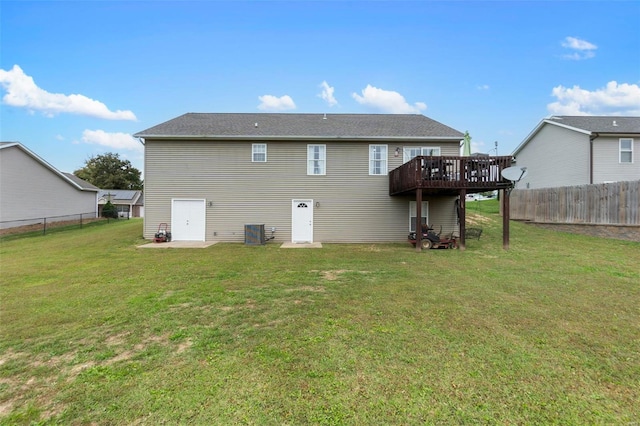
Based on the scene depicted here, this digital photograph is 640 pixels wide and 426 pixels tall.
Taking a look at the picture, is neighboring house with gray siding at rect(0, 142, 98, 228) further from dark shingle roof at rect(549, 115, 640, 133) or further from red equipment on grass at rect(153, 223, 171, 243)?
dark shingle roof at rect(549, 115, 640, 133)

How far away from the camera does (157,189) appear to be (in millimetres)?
13602

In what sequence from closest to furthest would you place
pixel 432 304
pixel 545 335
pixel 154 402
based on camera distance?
pixel 154 402
pixel 545 335
pixel 432 304

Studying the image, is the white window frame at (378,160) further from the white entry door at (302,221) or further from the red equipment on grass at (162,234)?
the red equipment on grass at (162,234)

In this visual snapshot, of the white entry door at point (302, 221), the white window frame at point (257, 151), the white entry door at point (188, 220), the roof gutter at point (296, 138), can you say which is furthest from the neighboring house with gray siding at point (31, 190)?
the white entry door at point (302, 221)

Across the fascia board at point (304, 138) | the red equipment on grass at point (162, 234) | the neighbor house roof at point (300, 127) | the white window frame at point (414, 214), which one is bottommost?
the red equipment on grass at point (162, 234)

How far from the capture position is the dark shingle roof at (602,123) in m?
16.5

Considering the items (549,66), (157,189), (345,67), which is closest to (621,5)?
(549,66)

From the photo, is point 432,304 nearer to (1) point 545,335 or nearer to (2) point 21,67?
(1) point 545,335

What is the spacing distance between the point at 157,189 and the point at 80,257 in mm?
4931

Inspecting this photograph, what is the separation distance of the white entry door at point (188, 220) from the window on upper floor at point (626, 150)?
2321cm

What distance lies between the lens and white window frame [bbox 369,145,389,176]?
13625mm

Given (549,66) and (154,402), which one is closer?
(154,402)

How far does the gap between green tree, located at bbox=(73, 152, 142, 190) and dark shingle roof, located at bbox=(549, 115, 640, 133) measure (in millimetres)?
61181

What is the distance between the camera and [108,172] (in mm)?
51438
